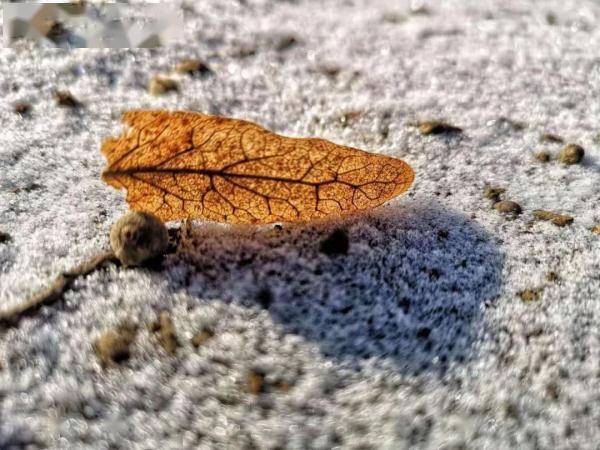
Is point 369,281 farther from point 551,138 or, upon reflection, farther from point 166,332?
point 551,138

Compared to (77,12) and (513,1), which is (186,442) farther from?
(513,1)

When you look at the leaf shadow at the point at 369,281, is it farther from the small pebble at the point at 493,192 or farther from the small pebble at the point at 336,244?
the small pebble at the point at 493,192

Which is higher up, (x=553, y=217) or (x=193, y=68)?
(x=193, y=68)

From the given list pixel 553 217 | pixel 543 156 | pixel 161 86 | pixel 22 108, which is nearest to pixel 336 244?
pixel 553 217

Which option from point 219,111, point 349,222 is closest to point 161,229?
point 349,222

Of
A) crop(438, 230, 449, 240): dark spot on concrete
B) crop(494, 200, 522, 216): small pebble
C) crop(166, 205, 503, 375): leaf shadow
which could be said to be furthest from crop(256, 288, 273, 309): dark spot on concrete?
crop(494, 200, 522, 216): small pebble

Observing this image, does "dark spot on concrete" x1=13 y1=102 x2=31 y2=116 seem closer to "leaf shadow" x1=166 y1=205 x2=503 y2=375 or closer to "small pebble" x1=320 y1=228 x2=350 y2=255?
"leaf shadow" x1=166 y1=205 x2=503 y2=375
